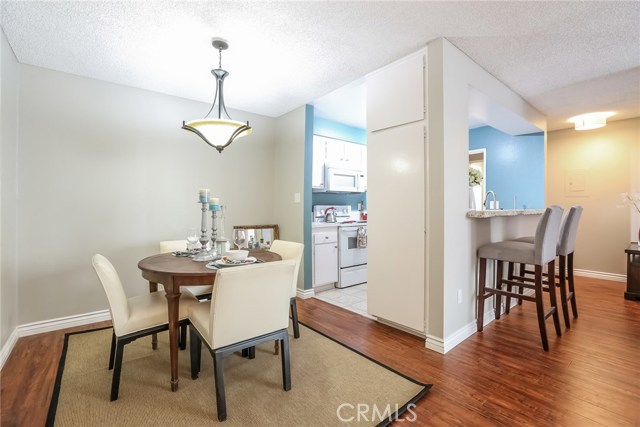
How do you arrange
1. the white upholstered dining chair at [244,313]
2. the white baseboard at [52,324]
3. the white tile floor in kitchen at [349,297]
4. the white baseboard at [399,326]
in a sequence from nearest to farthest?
the white upholstered dining chair at [244,313], the white baseboard at [52,324], the white baseboard at [399,326], the white tile floor in kitchen at [349,297]

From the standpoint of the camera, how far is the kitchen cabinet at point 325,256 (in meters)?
3.81

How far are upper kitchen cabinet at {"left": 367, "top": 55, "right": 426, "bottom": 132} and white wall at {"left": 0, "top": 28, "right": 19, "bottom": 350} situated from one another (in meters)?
2.83

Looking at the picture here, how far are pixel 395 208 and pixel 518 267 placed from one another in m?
1.99

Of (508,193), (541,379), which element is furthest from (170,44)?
(508,193)

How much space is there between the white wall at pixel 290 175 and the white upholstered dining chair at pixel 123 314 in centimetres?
194

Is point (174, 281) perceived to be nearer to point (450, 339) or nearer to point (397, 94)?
point (450, 339)

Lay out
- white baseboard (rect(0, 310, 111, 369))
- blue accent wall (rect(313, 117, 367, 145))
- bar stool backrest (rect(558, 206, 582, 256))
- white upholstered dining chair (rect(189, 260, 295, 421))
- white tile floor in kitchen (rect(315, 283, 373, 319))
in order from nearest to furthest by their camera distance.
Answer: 1. white upholstered dining chair (rect(189, 260, 295, 421))
2. white baseboard (rect(0, 310, 111, 369))
3. bar stool backrest (rect(558, 206, 582, 256))
4. white tile floor in kitchen (rect(315, 283, 373, 319))
5. blue accent wall (rect(313, 117, 367, 145))

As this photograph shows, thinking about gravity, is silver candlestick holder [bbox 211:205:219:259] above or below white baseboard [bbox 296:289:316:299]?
above

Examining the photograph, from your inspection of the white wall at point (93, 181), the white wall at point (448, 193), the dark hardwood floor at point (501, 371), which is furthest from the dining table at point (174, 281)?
the white wall at point (448, 193)

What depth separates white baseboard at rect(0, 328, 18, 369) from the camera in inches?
82.4

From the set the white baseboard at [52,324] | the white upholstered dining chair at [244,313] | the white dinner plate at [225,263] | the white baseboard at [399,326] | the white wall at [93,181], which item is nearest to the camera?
the white upholstered dining chair at [244,313]

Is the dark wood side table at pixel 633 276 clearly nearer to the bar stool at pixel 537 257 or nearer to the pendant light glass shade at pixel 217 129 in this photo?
the bar stool at pixel 537 257

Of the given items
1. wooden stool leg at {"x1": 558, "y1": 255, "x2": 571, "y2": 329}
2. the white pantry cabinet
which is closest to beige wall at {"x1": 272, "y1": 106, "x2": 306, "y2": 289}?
the white pantry cabinet

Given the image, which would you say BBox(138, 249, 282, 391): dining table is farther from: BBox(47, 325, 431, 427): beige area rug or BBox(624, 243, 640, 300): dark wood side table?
BBox(624, 243, 640, 300): dark wood side table
